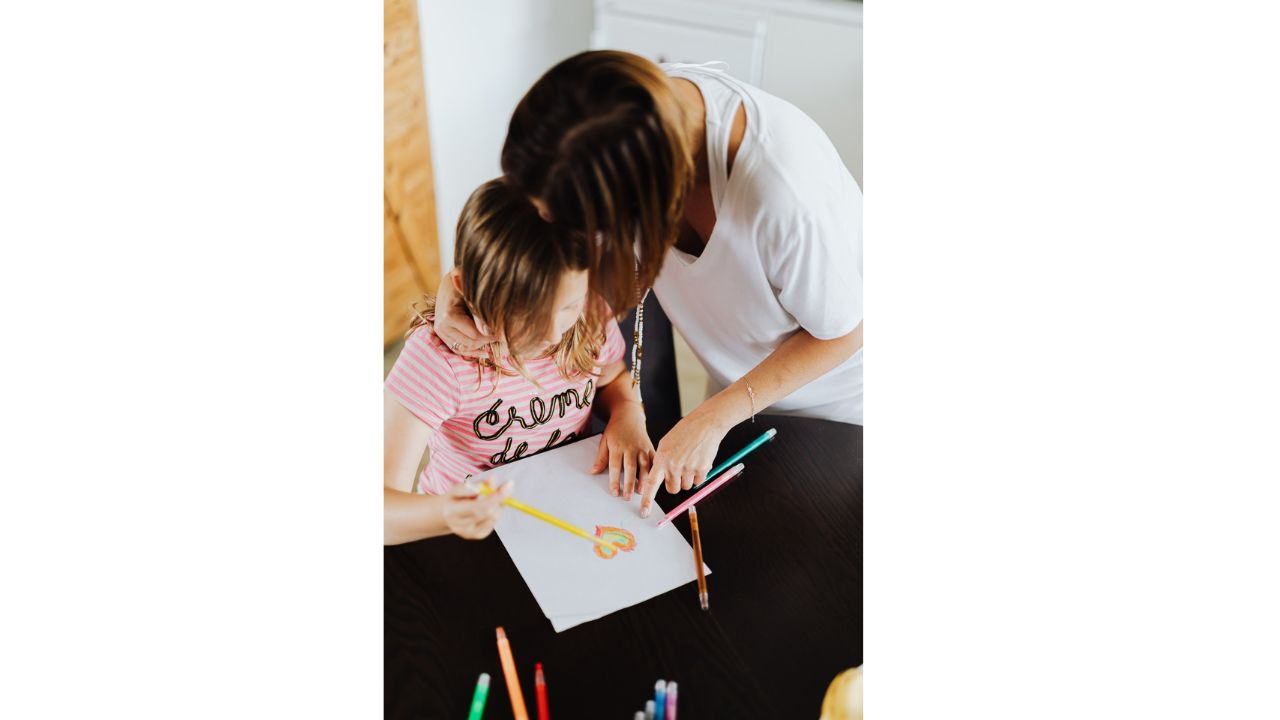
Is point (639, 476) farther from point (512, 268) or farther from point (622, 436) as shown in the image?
point (512, 268)

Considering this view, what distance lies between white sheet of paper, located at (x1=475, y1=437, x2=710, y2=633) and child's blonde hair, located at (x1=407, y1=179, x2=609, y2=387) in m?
0.12

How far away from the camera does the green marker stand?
0.72 m

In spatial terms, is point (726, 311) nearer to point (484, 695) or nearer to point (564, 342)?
point (564, 342)

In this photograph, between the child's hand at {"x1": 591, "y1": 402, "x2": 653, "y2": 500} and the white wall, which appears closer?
the white wall

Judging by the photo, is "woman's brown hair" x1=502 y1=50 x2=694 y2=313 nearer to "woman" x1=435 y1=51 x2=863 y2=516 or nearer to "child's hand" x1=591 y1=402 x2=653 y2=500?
"woman" x1=435 y1=51 x2=863 y2=516

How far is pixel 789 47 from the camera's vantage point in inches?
32.3

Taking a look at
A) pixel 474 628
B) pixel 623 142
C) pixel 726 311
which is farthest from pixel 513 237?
pixel 474 628

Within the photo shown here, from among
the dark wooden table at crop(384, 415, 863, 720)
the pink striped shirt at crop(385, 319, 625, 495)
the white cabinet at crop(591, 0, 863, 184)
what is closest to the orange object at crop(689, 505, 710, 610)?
the dark wooden table at crop(384, 415, 863, 720)

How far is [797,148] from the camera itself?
0.76 m

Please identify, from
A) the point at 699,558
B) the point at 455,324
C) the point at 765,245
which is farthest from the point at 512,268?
the point at 699,558

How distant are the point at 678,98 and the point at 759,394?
34cm

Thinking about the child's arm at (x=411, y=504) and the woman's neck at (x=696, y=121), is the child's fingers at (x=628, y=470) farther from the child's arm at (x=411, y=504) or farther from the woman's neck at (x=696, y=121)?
the woman's neck at (x=696, y=121)

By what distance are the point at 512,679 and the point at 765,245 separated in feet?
1.44

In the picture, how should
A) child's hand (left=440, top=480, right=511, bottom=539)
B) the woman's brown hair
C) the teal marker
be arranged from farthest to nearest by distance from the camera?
the teal marker → child's hand (left=440, top=480, right=511, bottom=539) → the woman's brown hair
